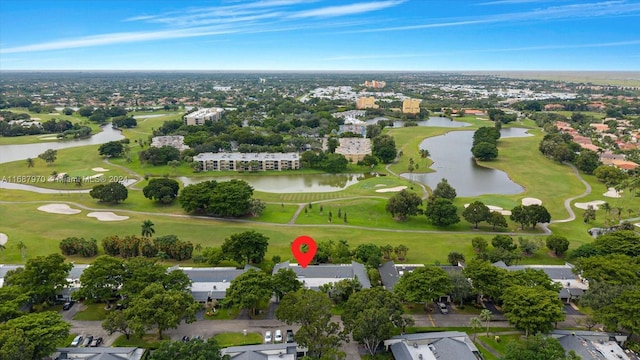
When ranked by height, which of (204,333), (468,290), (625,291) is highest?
(625,291)

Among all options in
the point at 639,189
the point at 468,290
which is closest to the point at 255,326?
the point at 468,290

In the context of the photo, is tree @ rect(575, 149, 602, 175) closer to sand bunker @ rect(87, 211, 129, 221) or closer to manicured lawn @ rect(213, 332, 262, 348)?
manicured lawn @ rect(213, 332, 262, 348)

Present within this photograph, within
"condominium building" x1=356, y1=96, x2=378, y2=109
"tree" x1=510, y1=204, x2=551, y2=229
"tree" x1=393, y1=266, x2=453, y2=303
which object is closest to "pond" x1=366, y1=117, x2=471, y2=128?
"condominium building" x1=356, y1=96, x2=378, y2=109

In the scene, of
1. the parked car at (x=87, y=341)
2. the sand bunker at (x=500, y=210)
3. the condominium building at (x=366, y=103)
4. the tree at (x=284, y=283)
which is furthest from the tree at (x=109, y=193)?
the condominium building at (x=366, y=103)

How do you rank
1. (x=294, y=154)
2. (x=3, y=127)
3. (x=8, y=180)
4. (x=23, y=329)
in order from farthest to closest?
(x=3, y=127) < (x=294, y=154) < (x=8, y=180) < (x=23, y=329)

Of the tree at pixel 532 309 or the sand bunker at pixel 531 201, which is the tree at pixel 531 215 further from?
the tree at pixel 532 309

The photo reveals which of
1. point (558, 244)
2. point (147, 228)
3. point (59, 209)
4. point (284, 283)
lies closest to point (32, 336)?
point (284, 283)

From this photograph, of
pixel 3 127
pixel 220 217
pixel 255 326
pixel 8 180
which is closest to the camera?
pixel 255 326

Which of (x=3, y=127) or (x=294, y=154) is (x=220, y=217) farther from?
(x=3, y=127)
